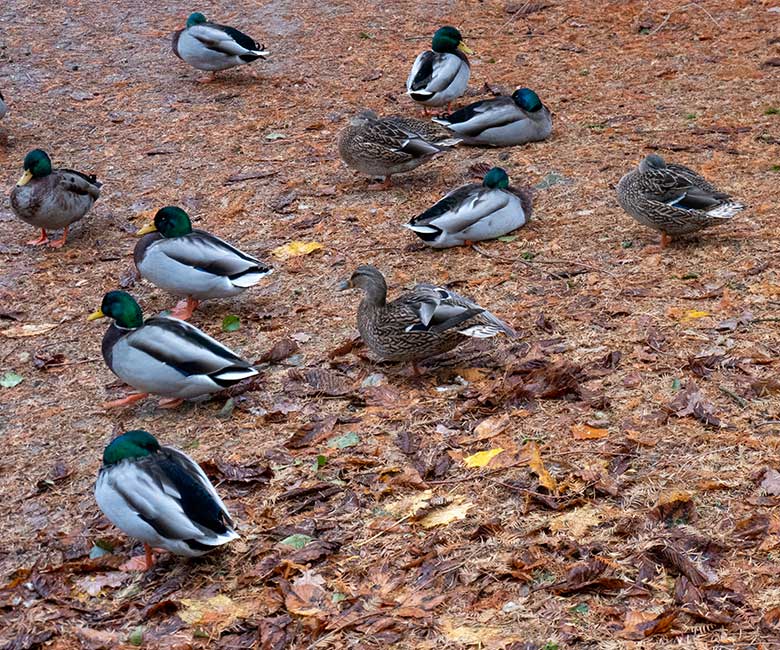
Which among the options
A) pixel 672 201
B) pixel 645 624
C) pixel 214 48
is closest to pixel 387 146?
pixel 672 201

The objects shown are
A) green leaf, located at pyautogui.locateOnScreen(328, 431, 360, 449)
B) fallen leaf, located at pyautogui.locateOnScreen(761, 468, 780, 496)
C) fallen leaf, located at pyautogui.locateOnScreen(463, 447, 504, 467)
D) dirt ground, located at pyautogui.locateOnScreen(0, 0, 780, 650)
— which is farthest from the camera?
green leaf, located at pyautogui.locateOnScreen(328, 431, 360, 449)

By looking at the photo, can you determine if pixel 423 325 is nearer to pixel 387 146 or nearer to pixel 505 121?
pixel 387 146

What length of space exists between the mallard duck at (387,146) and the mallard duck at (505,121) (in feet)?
1.38

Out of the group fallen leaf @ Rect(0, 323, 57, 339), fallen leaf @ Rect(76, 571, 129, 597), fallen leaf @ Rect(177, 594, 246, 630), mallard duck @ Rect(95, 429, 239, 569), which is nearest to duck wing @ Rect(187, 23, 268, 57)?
fallen leaf @ Rect(0, 323, 57, 339)

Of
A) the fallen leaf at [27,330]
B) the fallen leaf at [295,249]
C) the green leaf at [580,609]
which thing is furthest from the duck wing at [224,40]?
the green leaf at [580,609]

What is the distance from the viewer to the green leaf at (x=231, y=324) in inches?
276

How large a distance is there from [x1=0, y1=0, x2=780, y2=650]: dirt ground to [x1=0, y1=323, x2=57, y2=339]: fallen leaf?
0.04 meters

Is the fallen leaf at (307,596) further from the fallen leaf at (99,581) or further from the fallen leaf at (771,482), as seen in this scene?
the fallen leaf at (771,482)

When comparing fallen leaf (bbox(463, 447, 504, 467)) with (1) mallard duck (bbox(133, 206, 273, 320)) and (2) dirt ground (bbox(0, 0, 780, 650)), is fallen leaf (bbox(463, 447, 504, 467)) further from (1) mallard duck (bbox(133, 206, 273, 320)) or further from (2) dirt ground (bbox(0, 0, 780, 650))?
(1) mallard duck (bbox(133, 206, 273, 320))

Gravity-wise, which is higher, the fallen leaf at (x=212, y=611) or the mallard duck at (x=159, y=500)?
the mallard duck at (x=159, y=500)

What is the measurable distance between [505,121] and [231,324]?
3422 mm

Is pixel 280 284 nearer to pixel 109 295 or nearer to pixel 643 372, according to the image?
pixel 109 295

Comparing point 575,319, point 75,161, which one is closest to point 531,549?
point 575,319

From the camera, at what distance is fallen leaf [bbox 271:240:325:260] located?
7898 millimetres
